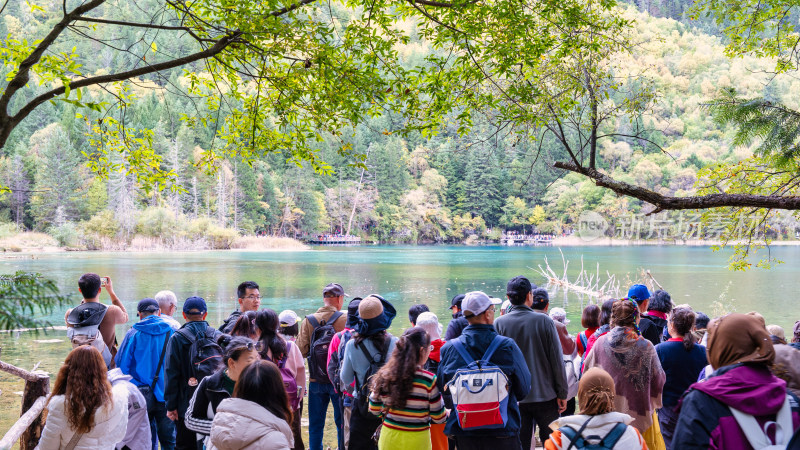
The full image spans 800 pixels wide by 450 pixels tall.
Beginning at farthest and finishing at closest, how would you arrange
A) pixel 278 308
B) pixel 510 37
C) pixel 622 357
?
pixel 278 308 → pixel 510 37 → pixel 622 357

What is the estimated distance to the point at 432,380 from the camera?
117 inches

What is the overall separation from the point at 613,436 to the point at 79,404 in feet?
7.81

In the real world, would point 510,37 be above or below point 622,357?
above

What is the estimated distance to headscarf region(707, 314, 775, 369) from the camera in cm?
177

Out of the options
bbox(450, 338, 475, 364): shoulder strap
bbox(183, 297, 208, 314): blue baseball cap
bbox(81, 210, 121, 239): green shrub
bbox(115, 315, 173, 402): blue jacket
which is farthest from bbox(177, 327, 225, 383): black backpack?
bbox(81, 210, 121, 239): green shrub

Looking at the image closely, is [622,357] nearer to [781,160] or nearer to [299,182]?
[781,160]

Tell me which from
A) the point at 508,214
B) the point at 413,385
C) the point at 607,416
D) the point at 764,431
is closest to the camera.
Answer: the point at 764,431

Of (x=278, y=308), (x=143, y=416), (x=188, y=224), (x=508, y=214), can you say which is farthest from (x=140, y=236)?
(x=143, y=416)

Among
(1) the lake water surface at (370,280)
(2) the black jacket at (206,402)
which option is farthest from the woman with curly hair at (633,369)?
(1) the lake water surface at (370,280)

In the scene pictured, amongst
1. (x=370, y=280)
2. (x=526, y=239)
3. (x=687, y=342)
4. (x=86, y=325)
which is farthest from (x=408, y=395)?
(x=526, y=239)

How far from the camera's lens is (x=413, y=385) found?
2.93 meters

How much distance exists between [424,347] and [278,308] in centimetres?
1830

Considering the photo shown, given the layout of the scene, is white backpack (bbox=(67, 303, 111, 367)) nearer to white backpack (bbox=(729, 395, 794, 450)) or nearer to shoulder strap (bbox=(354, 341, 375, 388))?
shoulder strap (bbox=(354, 341, 375, 388))

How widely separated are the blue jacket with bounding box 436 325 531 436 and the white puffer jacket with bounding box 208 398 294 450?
108 cm
